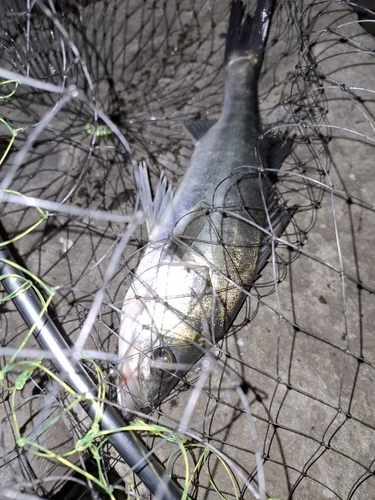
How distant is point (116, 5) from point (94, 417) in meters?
3.16

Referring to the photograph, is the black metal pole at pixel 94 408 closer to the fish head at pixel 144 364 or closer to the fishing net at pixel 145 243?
the fishing net at pixel 145 243

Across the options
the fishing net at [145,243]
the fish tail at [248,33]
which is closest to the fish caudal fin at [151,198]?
the fishing net at [145,243]

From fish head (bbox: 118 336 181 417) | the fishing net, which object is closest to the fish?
fish head (bbox: 118 336 181 417)

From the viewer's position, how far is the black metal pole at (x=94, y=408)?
2.13 m

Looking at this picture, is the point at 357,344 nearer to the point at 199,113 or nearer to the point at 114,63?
the point at 199,113

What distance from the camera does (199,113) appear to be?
343 cm

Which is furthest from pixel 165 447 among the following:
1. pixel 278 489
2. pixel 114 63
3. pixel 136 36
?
pixel 136 36

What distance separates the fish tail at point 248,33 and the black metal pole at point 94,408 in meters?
2.23

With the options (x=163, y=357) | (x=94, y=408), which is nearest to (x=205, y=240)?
(x=163, y=357)

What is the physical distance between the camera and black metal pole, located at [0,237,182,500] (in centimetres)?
213

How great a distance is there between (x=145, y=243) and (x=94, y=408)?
1169mm

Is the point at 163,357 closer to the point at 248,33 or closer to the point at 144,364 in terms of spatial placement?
the point at 144,364

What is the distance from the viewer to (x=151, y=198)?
301 cm

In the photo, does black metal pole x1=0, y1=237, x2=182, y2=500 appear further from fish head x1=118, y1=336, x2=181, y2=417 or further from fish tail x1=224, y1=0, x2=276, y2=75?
fish tail x1=224, y1=0, x2=276, y2=75
